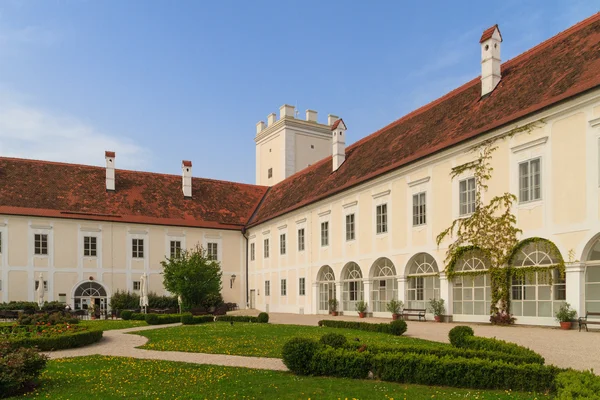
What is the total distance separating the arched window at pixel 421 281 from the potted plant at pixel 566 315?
6078 millimetres

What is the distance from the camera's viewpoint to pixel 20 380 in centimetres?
923

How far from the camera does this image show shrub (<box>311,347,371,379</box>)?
9.90 meters

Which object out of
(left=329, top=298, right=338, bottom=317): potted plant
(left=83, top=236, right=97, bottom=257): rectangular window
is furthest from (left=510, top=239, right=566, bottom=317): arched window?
(left=83, top=236, right=97, bottom=257): rectangular window

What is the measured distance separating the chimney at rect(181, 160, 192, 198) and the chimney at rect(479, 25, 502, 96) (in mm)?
25832

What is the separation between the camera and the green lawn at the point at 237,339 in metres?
14.3

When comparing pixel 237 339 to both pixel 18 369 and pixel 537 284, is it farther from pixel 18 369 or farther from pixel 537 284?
pixel 537 284

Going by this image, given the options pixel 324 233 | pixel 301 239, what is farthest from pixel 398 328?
pixel 301 239

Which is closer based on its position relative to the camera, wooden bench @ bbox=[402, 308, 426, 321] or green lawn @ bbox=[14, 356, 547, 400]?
green lawn @ bbox=[14, 356, 547, 400]

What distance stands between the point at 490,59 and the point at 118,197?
27.5m

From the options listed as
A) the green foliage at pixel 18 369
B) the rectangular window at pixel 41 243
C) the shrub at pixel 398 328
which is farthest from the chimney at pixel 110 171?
the green foliage at pixel 18 369

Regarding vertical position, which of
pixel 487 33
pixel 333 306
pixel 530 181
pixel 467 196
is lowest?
pixel 333 306

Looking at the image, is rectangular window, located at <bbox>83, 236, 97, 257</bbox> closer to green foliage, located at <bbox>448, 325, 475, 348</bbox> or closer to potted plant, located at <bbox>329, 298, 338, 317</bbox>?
potted plant, located at <bbox>329, 298, 338, 317</bbox>

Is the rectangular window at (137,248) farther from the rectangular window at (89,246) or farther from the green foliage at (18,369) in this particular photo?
the green foliage at (18,369)

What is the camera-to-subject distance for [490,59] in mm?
22688
